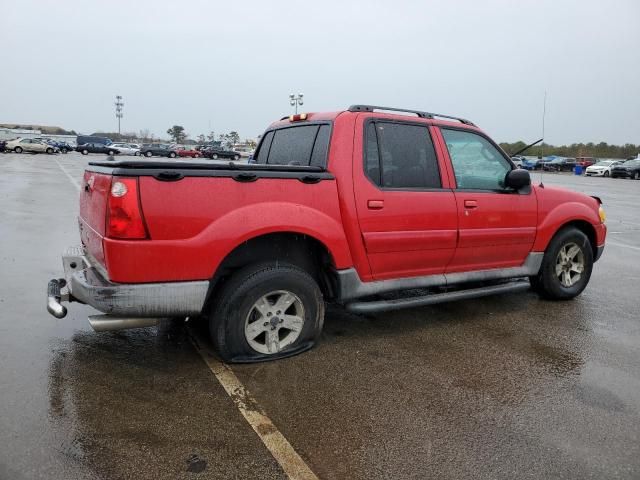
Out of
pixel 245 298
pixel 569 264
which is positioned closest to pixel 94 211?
pixel 245 298

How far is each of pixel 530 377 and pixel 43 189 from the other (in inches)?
605

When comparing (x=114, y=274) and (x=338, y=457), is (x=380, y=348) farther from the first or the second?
(x=114, y=274)

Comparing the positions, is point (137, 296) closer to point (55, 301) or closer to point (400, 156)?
point (55, 301)

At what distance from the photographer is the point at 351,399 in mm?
3137

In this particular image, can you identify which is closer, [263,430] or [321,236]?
[263,430]

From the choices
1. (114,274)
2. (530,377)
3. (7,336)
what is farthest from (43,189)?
(530,377)

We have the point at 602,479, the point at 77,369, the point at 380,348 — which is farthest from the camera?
the point at 380,348

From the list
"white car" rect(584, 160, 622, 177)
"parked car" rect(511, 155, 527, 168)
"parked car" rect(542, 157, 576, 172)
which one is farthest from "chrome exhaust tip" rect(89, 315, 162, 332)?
"parked car" rect(542, 157, 576, 172)

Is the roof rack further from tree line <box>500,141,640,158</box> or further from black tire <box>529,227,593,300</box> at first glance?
tree line <box>500,141,640,158</box>

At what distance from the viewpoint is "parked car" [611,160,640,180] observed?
3846 centimetres

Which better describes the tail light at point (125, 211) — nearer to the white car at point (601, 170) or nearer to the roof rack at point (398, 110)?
the roof rack at point (398, 110)

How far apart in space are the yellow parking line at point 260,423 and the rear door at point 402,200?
4.48 feet

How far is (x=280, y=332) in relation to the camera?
12.2ft

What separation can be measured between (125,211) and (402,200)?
6.69ft
